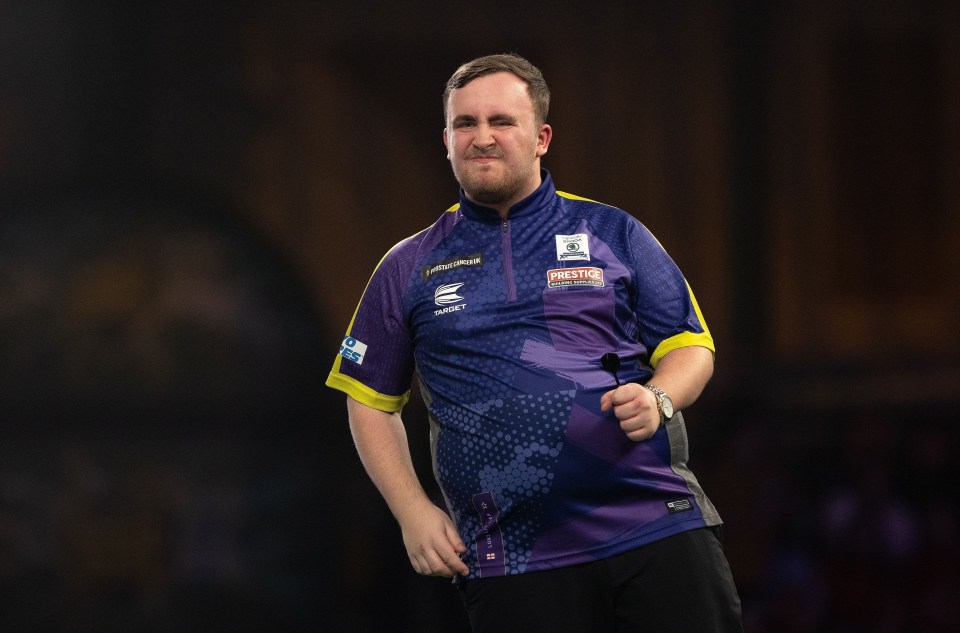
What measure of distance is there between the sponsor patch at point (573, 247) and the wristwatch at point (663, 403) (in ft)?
0.79

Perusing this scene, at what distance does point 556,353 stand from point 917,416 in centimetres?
326

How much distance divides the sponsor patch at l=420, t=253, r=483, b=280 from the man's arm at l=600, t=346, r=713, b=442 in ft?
1.03

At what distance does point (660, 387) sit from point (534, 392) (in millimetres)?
180

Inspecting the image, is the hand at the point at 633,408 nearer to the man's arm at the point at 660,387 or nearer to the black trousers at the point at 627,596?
the man's arm at the point at 660,387

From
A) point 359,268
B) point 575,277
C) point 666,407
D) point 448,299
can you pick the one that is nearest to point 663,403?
point 666,407

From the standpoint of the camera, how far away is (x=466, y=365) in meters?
1.64

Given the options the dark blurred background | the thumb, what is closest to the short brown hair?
the thumb

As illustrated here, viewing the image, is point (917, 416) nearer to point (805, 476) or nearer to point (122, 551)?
point (805, 476)

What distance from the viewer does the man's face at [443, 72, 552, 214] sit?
1.69 metres

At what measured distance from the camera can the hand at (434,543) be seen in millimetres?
1598

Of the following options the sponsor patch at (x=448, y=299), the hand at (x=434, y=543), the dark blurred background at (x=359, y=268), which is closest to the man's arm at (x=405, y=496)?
the hand at (x=434, y=543)

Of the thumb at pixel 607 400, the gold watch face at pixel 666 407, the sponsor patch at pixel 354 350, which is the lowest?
the gold watch face at pixel 666 407

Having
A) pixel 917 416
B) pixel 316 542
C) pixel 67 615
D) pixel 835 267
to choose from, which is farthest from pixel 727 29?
pixel 67 615

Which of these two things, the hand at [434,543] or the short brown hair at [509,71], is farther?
the short brown hair at [509,71]
